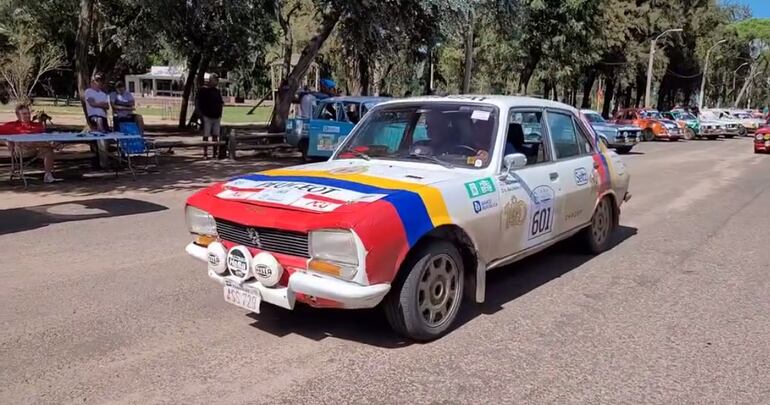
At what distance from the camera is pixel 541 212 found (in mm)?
5367

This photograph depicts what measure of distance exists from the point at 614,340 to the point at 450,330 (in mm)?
1127

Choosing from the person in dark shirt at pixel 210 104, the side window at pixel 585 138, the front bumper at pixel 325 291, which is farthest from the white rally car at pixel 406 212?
the person in dark shirt at pixel 210 104

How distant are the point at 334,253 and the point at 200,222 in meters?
1.33

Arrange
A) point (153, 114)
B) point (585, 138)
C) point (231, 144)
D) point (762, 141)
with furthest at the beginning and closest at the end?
point (153, 114) → point (762, 141) → point (231, 144) → point (585, 138)

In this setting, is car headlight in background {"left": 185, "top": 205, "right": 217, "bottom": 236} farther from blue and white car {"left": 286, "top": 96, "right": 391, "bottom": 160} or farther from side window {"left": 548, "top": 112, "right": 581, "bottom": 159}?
Answer: blue and white car {"left": 286, "top": 96, "right": 391, "bottom": 160}

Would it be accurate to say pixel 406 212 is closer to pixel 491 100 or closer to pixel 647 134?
pixel 491 100

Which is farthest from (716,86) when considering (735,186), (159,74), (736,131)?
(735,186)

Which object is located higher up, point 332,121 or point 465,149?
point 332,121

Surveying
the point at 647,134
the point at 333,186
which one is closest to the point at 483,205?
the point at 333,186

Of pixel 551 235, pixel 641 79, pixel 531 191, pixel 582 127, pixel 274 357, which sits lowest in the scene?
pixel 274 357

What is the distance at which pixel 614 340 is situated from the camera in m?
4.51

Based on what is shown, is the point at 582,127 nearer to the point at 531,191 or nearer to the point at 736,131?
the point at 531,191

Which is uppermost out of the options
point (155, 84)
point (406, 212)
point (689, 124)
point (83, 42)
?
point (155, 84)

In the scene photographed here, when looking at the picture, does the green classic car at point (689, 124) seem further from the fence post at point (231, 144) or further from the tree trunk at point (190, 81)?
the fence post at point (231, 144)
